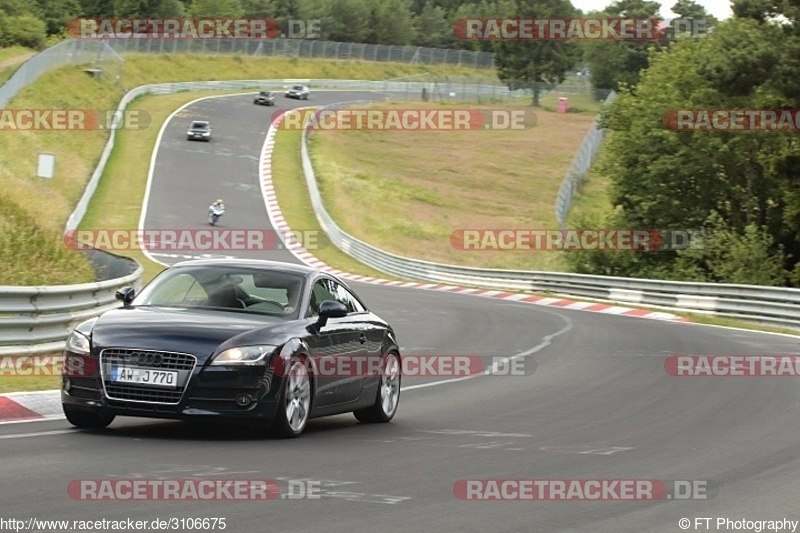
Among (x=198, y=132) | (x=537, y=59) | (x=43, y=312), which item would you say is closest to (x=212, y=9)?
(x=537, y=59)

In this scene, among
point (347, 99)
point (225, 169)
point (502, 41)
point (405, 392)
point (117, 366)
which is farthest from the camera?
point (502, 41)

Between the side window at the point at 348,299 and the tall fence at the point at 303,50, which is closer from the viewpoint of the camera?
the side window at the point at 348,299

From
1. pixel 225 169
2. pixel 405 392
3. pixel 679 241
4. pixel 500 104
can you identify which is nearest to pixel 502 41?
pixel 500 104

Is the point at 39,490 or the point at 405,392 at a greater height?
the point at 39,490

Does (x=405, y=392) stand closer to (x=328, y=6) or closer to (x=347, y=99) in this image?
(x=347, y=99)

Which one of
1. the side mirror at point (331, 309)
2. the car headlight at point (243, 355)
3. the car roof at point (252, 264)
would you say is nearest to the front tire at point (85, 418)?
the car headlight at point (243, 355)

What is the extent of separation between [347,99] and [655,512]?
10802 centimetres

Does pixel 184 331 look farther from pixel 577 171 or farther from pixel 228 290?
pixel 577 171

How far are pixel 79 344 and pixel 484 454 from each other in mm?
3119

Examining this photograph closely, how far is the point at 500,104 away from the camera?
117m

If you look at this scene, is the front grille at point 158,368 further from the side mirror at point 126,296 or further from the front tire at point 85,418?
the side mirror at point 126,296

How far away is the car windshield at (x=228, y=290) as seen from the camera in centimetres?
1112

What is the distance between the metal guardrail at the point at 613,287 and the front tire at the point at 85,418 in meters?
21.1

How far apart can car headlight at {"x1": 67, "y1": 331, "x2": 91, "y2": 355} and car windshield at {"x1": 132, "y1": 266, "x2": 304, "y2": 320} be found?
0.90 metres
